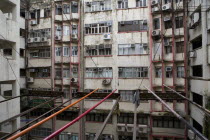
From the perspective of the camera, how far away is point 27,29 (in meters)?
14.2

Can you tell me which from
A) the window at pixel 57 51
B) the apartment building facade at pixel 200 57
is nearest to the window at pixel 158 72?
the apartment building facade at pixel 200 57

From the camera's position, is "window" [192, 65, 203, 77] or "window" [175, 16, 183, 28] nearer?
"window" [192, 65, 203, 77]

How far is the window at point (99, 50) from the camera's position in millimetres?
12344

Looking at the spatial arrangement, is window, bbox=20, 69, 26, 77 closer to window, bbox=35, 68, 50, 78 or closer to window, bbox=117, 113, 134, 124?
window, bbox=35, 68, 50, 78

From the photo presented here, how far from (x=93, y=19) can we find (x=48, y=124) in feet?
33.7

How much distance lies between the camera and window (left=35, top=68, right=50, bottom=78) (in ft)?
45.4

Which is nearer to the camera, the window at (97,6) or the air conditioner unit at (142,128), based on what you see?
the air conditioner unit at (142,128)

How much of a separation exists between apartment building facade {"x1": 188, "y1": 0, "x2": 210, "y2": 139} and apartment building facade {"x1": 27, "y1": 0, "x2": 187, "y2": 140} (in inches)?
24.3

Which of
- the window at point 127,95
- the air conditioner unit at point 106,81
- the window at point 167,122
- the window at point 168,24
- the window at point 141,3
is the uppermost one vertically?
the window at point 141,3

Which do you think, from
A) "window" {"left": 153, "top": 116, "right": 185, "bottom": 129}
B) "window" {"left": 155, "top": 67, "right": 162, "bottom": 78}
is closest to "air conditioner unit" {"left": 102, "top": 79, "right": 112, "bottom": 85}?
"window" {"left": 155, "top": 67, "right": 162, "bottom": 78}

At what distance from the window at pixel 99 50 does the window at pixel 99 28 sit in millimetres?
1316

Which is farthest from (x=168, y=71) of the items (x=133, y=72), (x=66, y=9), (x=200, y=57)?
(x=66, y=9)

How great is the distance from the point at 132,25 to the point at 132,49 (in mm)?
1988

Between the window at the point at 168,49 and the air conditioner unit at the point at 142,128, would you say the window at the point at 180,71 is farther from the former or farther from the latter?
the air conditioner unit at the point at 142,128
